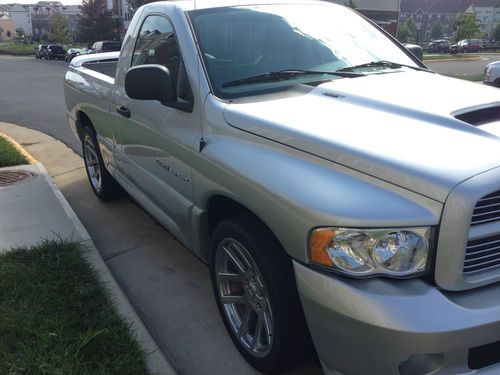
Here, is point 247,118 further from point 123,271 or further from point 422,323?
point 123,271

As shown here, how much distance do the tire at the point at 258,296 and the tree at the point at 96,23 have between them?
5596cm

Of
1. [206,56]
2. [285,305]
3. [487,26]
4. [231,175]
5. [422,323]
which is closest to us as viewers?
[422,323]

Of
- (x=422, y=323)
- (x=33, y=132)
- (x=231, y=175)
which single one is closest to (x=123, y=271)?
(x=231, y=175)

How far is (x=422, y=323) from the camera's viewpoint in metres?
1.82

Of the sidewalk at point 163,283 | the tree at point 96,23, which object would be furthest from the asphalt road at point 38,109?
the tree at point 96,23

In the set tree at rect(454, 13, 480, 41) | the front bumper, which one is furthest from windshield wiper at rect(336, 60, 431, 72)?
tree at rect(454, 13, 480, 41)

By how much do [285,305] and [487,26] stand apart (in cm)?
13304

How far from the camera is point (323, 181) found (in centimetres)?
214

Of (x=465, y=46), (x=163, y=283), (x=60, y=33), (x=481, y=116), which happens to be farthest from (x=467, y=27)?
(x=481, y=116)

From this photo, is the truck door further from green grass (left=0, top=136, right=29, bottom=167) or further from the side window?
green grass (left=0, top=136, right=29, bottom=167)

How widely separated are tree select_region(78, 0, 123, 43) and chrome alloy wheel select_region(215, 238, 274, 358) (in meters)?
55.9

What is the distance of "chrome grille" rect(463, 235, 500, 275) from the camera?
6.39 feet

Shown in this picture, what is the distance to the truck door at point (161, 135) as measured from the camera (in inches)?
122

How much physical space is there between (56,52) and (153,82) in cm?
4794
